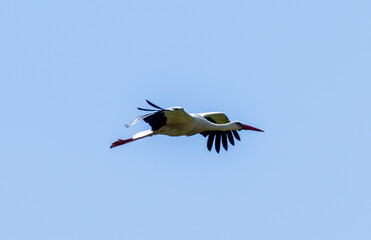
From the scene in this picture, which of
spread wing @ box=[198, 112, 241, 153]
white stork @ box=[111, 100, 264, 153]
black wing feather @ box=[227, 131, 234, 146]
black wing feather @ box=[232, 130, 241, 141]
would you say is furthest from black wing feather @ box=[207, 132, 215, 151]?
white stork @ box=[111, 100, 264, 153]

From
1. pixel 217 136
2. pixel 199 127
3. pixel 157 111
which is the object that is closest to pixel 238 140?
pixel 217 136

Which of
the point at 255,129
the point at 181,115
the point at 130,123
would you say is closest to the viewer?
the point at 130,123

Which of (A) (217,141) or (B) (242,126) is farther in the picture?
(A) (217,141)

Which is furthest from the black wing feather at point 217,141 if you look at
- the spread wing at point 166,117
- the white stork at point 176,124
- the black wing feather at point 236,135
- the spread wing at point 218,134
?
the spread wing at point 166,117

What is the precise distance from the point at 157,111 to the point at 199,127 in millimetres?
1111

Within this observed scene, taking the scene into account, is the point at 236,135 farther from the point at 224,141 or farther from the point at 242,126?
the point at 242,126

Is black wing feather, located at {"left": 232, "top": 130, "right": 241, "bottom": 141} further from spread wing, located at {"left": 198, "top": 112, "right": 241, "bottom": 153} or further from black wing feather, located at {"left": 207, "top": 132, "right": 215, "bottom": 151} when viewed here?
black wing feather, located at {"left": 207, "top": 132, "right": 215, "bottom": 151}

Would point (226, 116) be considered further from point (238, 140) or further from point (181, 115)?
point (181, 115)

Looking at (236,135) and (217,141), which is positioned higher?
(236,135)

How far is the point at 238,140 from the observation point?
50.3 feet

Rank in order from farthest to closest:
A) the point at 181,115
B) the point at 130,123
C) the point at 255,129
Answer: the point at 255,129 → the point at 181,115 → the point at 130,123

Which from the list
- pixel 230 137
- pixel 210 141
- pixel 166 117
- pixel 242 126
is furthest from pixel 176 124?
pixel 230 137

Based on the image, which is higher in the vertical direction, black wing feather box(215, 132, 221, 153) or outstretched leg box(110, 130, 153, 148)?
black wing feather box(215, 132, 221, 153)

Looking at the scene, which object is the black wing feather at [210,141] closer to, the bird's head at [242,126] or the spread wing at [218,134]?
the spread wing at [218,134]
